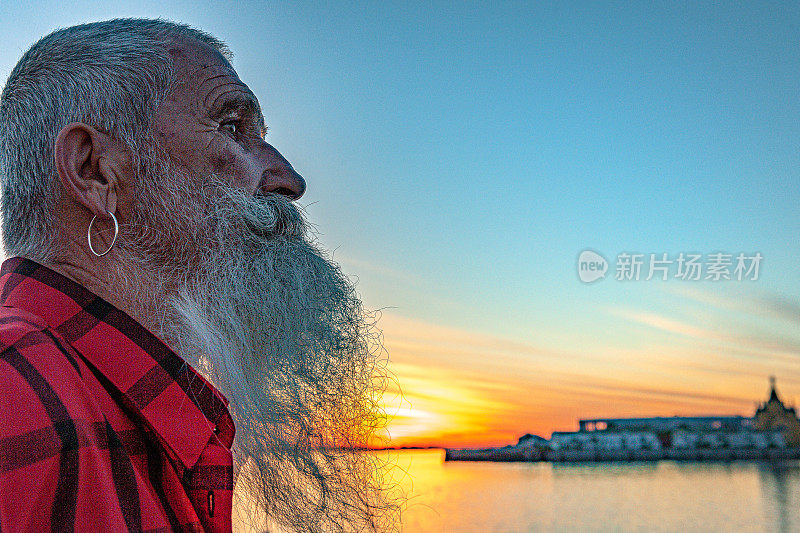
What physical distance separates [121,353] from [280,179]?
1.61 feet

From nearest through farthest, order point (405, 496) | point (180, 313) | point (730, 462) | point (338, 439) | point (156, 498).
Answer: point (156, 498) → point (180, 313) → point (338, 439) → point (405, 496) → point (730, 462)

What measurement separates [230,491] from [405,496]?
0.58m

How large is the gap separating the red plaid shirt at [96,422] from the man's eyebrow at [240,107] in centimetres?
45

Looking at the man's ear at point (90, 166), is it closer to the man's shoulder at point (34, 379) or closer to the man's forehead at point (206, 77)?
the man's forehead at point (206, 77)

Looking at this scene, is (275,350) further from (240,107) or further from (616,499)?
(616,499)

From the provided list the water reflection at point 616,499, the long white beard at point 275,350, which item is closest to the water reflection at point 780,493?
the water reflection at point 616,499

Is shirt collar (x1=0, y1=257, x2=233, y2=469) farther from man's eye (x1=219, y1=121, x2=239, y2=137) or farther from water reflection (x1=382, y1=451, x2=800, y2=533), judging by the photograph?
water reflection (x1=382, y1=451, x2=800, y2=533)

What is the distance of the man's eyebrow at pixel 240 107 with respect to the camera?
4.00 ft

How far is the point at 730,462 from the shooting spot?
7831 centimetres

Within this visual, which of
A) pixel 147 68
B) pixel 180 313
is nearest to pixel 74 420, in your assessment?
pixel 180 313

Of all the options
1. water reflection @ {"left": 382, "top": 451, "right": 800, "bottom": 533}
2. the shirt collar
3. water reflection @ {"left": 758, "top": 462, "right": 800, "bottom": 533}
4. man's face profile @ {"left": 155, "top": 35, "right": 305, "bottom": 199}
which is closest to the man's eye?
man's face profile @ {"left": 155, "top": 35, "right": 305, "bottom": 199}

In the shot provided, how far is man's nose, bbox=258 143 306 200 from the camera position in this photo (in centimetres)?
125

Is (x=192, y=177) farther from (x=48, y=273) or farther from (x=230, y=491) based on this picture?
(x=230, y=491)

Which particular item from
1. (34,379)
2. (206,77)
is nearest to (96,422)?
(34,379)
